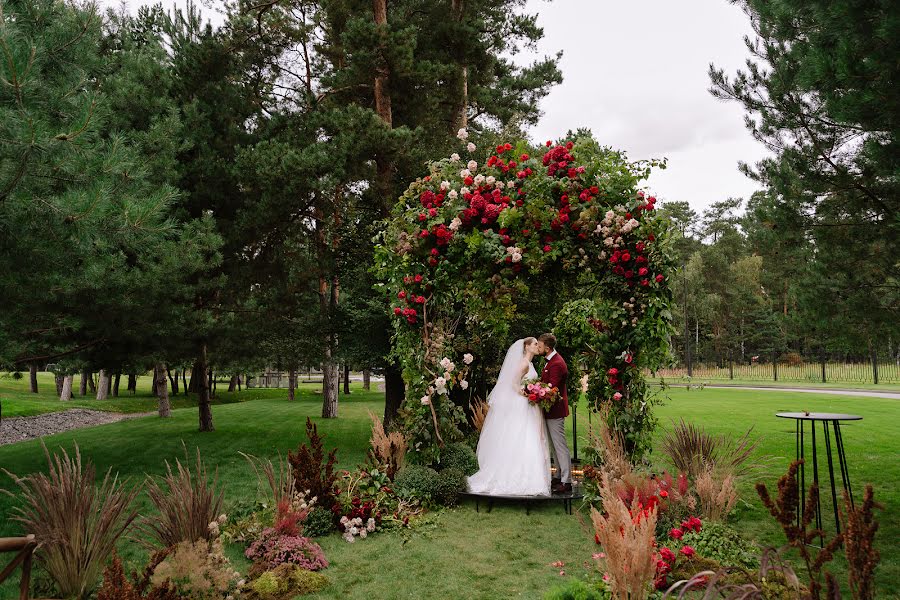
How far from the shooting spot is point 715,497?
18.2 ft

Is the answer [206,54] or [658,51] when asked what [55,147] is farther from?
[658,51]

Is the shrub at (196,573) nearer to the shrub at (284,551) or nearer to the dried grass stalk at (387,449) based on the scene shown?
the shrub at (284,551)

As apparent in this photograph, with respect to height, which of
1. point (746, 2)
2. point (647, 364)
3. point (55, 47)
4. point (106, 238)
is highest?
point (746, 2)

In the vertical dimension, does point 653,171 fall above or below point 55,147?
above

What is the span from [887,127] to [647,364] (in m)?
3.59

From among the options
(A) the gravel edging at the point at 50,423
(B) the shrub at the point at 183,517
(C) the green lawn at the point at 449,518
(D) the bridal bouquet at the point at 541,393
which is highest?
(D) the bridal bouquet at the point at 541,393

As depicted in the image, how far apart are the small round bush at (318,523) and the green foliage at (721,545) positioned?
379 centimetres

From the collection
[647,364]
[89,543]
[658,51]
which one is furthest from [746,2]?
[89,543]

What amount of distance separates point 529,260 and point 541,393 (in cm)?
188

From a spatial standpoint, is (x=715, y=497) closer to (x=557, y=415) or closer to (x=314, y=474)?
(x=557, y=415)

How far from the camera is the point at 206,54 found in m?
11.2

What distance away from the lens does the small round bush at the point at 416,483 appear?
702 cm

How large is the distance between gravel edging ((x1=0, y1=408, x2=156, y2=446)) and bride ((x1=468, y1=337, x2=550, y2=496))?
13.4 metres

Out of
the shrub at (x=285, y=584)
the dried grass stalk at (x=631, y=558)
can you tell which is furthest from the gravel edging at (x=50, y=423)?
the dried grass stalk at (x=631, y=558)
